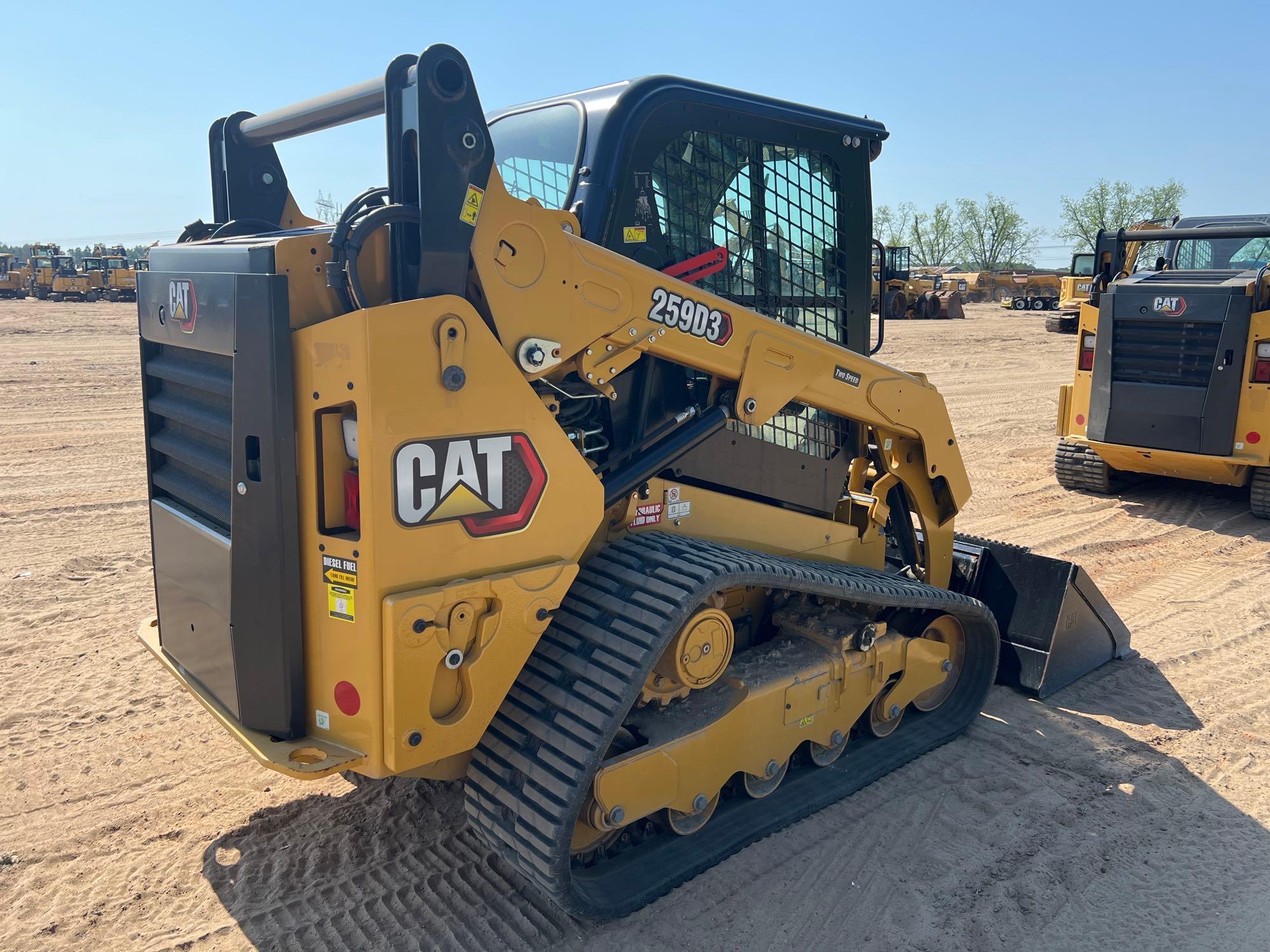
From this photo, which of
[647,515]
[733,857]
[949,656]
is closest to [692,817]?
[733,857]

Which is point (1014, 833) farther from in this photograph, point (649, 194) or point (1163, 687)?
point (649, 194)

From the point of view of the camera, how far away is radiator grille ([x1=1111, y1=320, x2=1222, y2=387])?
321 inches

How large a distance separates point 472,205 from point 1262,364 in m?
7.55

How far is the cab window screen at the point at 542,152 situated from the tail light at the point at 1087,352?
6667 mm

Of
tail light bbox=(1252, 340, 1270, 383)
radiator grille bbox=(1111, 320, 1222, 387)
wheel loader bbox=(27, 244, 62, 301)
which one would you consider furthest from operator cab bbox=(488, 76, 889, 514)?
wheel loader bbox=(27, 244, 62, 301)

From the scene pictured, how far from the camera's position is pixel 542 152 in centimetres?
393

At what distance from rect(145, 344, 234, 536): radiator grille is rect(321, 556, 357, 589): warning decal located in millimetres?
476

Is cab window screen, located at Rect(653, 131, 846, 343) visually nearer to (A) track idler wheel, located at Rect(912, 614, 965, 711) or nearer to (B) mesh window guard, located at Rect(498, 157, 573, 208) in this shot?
(B) mesh window guard, located at Rect(498, 157, 573, 208)

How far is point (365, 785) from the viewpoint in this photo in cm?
411

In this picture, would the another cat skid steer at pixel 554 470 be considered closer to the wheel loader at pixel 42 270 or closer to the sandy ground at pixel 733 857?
the sandy ground at pixel 733 857

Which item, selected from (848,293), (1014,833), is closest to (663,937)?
(1014,833)

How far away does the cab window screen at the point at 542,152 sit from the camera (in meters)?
3.75

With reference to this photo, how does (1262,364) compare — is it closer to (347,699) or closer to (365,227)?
(365,227)

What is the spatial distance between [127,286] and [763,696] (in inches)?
1678
